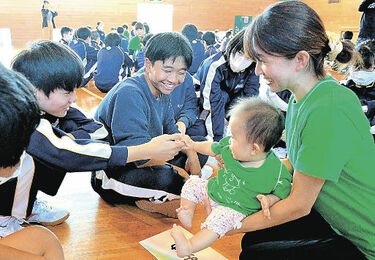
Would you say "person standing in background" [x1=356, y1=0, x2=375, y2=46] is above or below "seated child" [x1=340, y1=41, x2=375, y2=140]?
above

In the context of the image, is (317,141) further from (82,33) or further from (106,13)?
(106,13)

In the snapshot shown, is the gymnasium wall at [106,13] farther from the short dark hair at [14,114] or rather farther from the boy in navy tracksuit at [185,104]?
the short dark hair at [14,114]

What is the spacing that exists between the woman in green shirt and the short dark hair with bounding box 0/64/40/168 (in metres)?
0.69

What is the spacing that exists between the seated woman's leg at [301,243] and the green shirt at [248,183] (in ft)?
0.38

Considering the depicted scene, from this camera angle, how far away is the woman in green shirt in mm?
918

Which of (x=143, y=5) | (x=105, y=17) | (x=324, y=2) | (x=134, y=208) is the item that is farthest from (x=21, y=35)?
(x=134, y=208)

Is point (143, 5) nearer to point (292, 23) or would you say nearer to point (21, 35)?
point (21, 35)

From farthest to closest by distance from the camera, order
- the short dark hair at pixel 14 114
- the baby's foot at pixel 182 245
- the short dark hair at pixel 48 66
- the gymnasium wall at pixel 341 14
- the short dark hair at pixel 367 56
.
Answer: the gymnasium wall at pixel 341 14 → the short dark hair at pixel 367 56 → the short dark hair at pixel 48 66 → the baby's foot at pixel 182 245 → the short dark hair at pixel 14 114

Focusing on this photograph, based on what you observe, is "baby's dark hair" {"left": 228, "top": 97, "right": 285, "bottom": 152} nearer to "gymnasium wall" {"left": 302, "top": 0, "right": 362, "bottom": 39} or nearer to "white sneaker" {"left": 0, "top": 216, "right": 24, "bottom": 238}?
"white sneaker" {"left": 0, "top": 216, "right": 24, "bottom": 238}

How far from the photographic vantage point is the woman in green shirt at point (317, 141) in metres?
0.92

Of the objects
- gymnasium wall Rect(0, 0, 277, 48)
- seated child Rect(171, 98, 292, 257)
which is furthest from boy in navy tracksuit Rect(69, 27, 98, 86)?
gymnasium wall Rect(0, 0, 277, 48)

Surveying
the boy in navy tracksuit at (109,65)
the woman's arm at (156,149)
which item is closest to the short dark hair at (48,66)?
the woman's arm at (156,149)

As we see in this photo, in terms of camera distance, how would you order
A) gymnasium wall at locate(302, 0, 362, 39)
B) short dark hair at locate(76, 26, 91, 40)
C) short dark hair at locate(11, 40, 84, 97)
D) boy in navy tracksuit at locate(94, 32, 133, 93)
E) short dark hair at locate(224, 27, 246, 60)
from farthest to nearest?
1. gymnasium wall at locate(302, 0, 362, 39)
2. short dark hair at locate(76, 26, 91, 40)
3. boy in navy tracksuit at locate(94, 32, 133, 93)
4. short dark hair at locate(224, 27, 246, 60)
5. short dark hair at locate(11, 40, 84, 97)

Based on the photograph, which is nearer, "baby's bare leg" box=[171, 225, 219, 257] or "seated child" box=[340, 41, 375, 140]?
"baby's bare leg" box=[171, 225, 219, 257]
